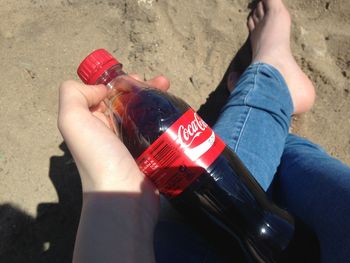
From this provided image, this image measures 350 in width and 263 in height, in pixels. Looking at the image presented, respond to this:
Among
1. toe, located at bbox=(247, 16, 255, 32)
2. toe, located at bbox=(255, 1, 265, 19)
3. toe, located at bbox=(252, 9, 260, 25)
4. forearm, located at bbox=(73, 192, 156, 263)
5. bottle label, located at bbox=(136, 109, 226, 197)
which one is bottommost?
forearm, located at bbox=(73, 192, 156, 263)

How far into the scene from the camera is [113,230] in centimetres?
96

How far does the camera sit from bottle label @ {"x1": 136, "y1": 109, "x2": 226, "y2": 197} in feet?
3.16

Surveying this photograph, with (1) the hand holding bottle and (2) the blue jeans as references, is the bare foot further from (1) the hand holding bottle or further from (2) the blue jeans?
(1) the hand holding bottle

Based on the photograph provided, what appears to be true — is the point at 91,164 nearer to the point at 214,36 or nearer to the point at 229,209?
the point at 229,209

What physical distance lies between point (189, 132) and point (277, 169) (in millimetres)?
548

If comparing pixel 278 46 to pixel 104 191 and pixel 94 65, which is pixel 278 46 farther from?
pixel 104 191

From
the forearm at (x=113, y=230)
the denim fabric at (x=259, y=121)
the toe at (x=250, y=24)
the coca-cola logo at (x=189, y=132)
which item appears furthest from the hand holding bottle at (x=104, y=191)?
the toe at (x=250, y=24)

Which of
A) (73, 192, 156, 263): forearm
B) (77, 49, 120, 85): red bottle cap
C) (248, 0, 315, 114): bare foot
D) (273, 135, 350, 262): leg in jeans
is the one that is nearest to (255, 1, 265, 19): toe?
(248, 0, 315, 114): bare foot

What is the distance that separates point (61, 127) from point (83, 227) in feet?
0.88

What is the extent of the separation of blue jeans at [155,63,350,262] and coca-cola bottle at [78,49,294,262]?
105mm

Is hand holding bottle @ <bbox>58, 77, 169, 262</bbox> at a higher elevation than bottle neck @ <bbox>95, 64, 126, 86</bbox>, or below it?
below

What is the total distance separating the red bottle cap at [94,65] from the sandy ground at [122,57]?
0.59 m

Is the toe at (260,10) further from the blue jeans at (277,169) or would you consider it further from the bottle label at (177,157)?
the bottle label at (177,157)

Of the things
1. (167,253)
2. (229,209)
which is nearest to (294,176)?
(229,209)
